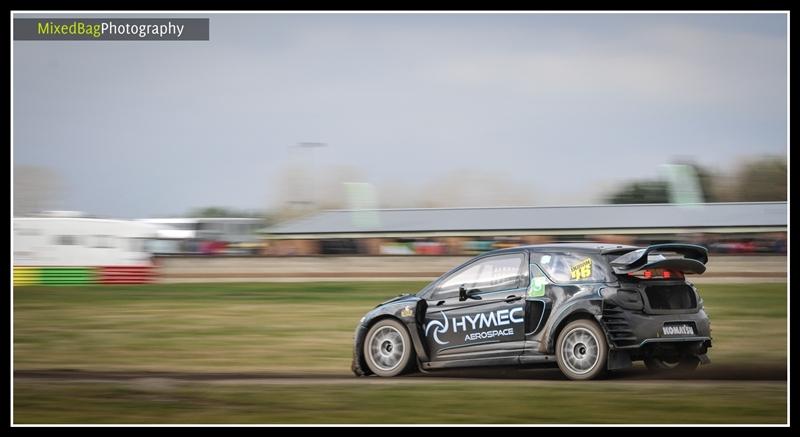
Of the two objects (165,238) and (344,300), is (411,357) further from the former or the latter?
(165,238)

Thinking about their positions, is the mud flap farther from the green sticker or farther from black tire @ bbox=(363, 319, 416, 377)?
black tire @ bbox=(363, 319, 416, 377)

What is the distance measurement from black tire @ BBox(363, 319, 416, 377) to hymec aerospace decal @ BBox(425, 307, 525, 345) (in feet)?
0.98

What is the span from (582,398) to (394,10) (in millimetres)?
4777

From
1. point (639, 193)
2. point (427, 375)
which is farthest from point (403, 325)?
point (639, 193)

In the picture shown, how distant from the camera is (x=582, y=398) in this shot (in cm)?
940

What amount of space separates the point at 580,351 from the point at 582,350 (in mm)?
23

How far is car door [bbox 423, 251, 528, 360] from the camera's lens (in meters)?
10.6

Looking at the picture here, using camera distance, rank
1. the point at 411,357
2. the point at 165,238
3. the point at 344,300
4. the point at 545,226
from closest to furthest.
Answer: the point at 411,357 < the point at 344,300 < the point at 545,226 < the point at 165,238

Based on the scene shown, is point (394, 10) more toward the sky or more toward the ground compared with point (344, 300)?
more toward the sky

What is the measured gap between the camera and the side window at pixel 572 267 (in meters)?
10.2

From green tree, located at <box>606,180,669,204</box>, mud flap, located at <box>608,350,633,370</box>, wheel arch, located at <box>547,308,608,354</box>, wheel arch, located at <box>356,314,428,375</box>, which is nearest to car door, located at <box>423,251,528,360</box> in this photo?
wheel arch, located at <box>356,314,428,375</box>

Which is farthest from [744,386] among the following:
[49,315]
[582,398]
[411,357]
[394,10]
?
[49,315]

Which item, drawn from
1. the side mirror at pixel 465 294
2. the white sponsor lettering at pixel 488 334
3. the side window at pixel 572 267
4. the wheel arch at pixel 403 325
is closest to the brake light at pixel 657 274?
the side window at pixel 572 267

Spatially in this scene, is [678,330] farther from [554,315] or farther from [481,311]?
[481,311]
